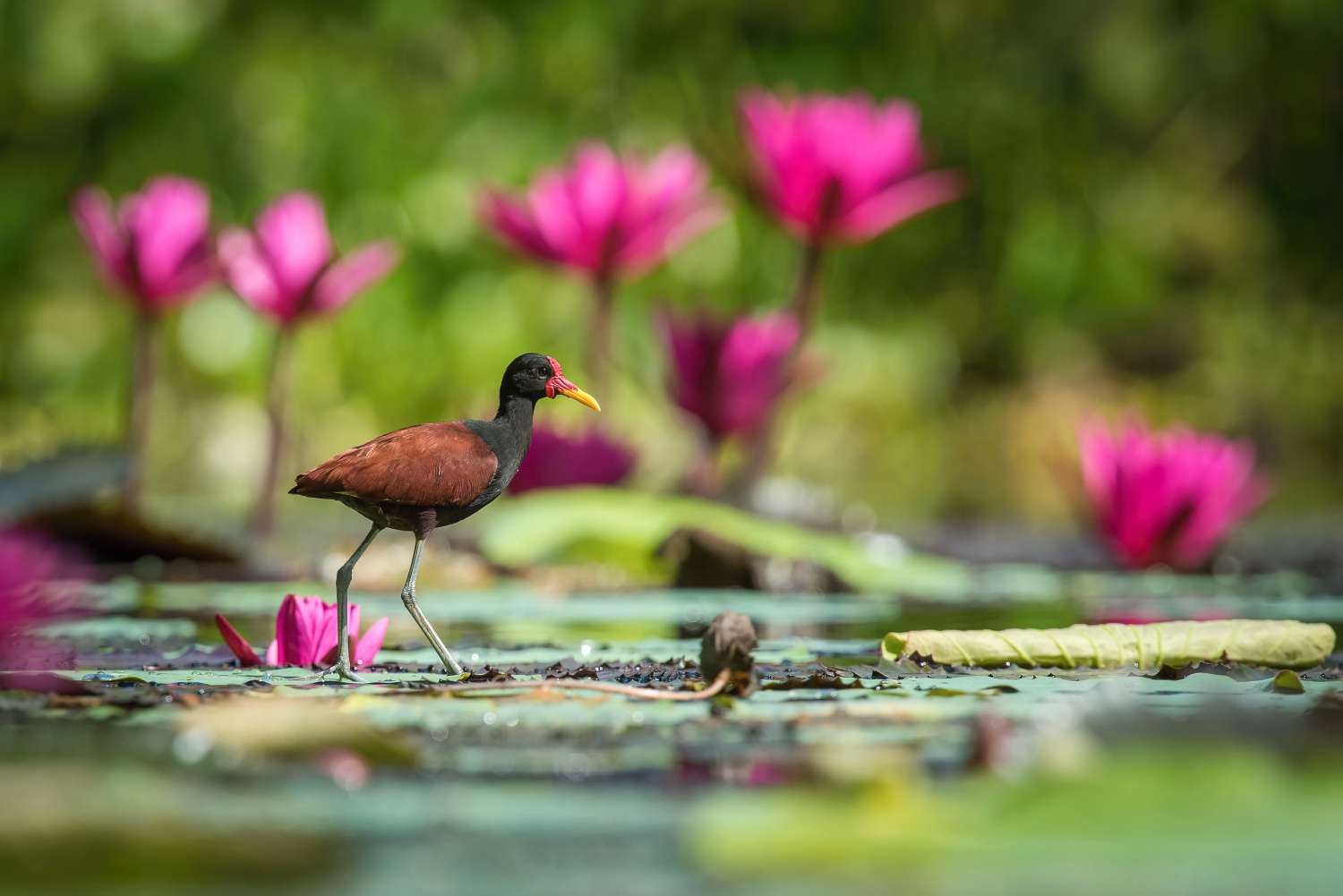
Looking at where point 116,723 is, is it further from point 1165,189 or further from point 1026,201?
point 1165,189

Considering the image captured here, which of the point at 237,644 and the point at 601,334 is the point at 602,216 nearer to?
the point at 601,334

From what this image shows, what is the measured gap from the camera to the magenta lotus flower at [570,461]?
3.49 metres

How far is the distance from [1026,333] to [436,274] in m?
2.38

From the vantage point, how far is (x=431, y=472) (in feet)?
5.34

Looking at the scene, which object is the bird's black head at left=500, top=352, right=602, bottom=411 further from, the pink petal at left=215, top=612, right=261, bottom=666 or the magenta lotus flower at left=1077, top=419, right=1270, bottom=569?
the magenta lotus flower at left=1077, top=419, right=1270, bottom=569

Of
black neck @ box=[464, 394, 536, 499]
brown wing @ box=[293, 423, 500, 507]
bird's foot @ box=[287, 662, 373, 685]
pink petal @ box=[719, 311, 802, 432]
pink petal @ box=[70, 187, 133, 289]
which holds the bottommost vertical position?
bird's foot @ box=[287, 662, 373, 685]

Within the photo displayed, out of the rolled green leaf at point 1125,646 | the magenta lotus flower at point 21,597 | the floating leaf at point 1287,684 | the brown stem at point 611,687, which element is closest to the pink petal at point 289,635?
the magenta lotus flower at point 21,597

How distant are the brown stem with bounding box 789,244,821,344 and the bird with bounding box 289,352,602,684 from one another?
64.0 inches

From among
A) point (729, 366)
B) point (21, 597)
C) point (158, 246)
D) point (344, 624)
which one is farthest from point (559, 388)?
point (158, 246)

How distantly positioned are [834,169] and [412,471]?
178 cm

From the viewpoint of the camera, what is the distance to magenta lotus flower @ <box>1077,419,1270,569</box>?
327 cm

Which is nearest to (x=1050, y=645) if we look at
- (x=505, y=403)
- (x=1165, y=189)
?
(x=505, y=403)

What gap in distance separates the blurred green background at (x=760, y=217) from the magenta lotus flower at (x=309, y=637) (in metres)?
4.15

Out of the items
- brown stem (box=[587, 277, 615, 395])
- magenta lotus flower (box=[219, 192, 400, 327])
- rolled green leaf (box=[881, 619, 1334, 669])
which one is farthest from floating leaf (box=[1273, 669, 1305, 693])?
magenta lotus flower (box=[219, 192, 400, 327])
